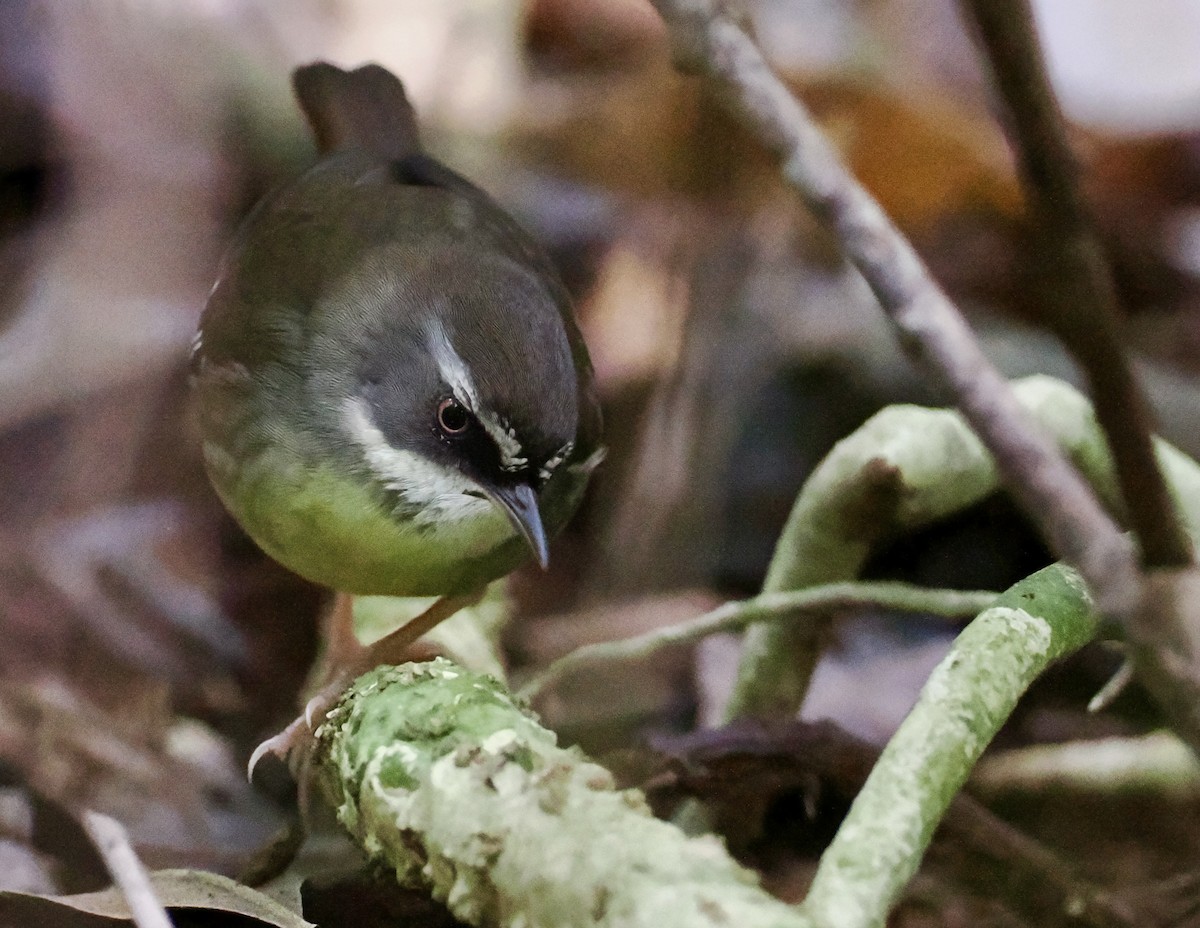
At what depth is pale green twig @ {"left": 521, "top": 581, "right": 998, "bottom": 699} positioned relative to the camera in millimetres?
2030

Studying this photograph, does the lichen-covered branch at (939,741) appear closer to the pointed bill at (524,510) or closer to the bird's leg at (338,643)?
the pointed bill at (524,510)

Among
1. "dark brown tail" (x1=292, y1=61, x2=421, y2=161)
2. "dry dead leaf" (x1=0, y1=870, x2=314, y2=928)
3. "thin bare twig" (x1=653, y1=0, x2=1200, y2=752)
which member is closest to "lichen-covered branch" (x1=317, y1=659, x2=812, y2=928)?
"dry dead leaf" (x1=0, y1=870, x2=314, y2=928)

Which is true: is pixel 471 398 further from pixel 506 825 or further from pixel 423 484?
pixel 506 825

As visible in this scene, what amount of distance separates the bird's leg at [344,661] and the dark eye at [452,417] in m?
0.38

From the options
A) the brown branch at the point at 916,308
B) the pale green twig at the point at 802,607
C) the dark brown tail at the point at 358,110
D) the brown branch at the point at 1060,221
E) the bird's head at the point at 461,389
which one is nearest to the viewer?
the brown branch at the point at 1060,221

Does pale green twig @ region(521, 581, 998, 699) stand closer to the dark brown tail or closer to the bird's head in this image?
the bird's head

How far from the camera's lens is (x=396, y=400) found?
2131 millimetres

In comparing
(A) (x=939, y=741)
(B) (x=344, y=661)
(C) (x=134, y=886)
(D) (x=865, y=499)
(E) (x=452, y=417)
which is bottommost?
(C) (x=134, y=886)

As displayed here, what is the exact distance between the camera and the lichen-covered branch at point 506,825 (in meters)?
1.10

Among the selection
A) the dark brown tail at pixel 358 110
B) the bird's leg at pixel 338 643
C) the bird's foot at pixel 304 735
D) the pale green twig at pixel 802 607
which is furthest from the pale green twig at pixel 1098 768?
the dark brown tail at pixel 358 110

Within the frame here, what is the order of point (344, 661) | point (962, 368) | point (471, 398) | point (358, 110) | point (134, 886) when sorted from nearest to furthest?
point (962, 368) < point (134, 886) < point (471, 398) < point (344, 661) < point (358, 110)

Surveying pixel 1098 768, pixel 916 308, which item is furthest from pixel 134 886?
pixel 1098 768

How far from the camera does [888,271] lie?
0.86 metres

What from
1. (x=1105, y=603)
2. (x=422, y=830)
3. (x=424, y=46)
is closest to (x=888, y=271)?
(x=1105, y=603)
